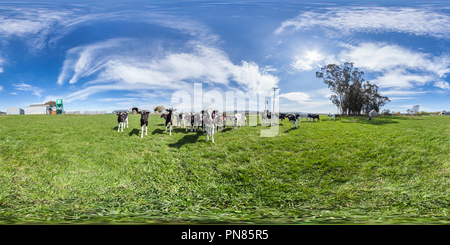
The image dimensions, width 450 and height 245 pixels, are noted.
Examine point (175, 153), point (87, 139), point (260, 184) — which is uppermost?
point (87, 139)

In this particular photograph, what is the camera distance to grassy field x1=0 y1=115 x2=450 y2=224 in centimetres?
333

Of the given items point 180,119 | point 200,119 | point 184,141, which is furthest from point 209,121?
point 180,119

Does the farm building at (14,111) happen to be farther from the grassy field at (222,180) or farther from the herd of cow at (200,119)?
the grassy field at (222,180)

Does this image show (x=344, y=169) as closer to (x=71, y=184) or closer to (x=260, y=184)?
(x=260, y=184)

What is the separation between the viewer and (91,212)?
327cm

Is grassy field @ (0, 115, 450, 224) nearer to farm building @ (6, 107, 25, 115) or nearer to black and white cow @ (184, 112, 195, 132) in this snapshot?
black and white cow @ (184, 112, 195, 132)

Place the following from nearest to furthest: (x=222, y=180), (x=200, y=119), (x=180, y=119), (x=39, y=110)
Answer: (x=222, y=180)
(x=200, y=119)
(x=180, y=119)
(x=39, y=110)

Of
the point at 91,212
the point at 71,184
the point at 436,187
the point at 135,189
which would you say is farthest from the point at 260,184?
the point at 71,184

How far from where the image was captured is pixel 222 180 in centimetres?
531

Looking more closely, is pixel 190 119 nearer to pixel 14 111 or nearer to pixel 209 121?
pixel 209 121

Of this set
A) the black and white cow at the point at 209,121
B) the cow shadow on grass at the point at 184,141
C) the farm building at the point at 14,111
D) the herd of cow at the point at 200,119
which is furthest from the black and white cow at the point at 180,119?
the farm building at the point at 14,111

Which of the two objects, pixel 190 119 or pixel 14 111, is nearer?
pixel 190 119

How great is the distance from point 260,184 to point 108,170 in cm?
534

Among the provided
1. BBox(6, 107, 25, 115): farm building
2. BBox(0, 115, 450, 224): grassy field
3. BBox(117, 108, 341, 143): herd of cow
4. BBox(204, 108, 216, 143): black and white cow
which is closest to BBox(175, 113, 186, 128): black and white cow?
BBox(117, 108, 341, 143): herd of cow
